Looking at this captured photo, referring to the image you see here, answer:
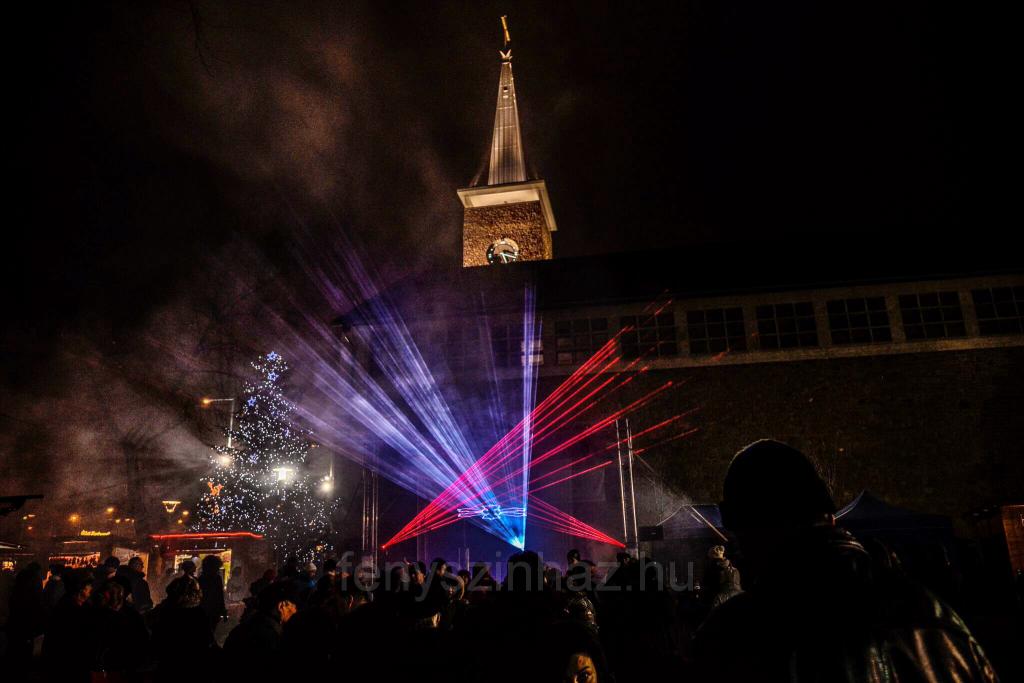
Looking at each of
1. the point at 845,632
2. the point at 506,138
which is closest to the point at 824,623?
the point at 845,632

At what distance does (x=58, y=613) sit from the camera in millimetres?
5883

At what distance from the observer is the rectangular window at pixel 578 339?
71.2 feet

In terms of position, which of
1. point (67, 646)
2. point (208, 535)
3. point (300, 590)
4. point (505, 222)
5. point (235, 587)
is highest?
point (505, 222)

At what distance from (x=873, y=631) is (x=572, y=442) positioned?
19.4m

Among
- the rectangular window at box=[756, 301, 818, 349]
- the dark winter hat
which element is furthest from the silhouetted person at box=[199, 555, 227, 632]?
the rectangular window at box=[756, 301, 818, 349]

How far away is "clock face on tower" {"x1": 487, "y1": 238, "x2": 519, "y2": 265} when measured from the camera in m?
34.2

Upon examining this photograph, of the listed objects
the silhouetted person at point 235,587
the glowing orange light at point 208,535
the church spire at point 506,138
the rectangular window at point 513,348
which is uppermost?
the church spire at point 506,138

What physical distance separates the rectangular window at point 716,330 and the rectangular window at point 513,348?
5.09 m

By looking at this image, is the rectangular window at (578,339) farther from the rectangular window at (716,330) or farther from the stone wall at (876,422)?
the rectangular window at (716,330)

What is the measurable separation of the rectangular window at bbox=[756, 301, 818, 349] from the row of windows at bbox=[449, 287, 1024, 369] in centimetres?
3

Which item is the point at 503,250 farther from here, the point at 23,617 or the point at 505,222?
the point at 23,617

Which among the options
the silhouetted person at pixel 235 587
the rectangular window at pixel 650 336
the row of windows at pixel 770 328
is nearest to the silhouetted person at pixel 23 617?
the silhouetted person at pixel 235 587

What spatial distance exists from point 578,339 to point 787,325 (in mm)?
6758

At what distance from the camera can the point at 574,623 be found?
12.7 feet
